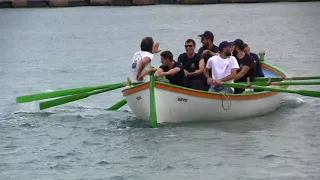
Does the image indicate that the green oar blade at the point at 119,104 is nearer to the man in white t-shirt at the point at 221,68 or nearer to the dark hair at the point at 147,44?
the dark hair at the point at 147,44

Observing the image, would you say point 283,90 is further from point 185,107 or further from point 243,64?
point 185,107

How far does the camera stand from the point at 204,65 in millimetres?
21281

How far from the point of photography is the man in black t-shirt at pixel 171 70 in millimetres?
20250

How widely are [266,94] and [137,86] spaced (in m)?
3.66

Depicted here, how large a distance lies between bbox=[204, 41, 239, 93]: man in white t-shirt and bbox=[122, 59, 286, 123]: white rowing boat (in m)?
0.44

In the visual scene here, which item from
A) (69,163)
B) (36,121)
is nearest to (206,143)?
(69,163)

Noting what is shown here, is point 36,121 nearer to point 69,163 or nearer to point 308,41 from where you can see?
point 69,163

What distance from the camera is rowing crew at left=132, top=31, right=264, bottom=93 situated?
67.4 ft

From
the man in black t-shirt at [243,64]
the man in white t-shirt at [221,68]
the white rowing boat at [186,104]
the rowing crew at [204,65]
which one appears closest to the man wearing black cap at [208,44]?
the rowing crew at [204,65]

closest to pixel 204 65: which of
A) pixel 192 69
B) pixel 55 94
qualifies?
pixel 192 69

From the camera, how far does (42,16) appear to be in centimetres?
8194

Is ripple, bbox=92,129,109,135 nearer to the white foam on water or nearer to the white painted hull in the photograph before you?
the white painted hull

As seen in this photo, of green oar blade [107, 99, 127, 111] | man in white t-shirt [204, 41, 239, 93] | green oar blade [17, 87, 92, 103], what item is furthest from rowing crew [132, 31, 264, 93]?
green oar blade [107, 99, 127, 111]

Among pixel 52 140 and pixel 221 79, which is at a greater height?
pixel 221 79
